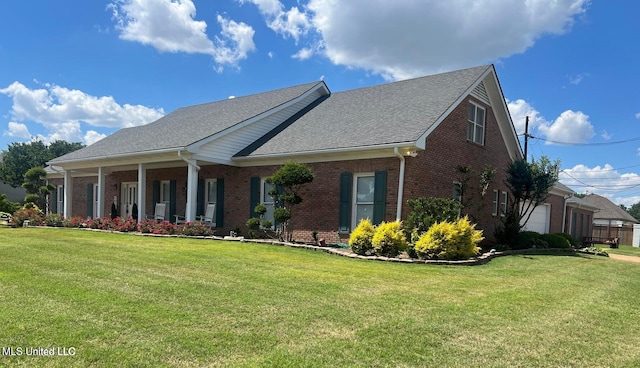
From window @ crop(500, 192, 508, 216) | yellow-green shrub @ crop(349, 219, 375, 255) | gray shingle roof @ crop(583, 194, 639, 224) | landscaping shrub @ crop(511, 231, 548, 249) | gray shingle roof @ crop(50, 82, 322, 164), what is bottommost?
gray shingle roof @ crop(583, 194, 639, 224)

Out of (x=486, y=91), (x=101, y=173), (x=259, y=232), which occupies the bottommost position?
(x=259, y=232)

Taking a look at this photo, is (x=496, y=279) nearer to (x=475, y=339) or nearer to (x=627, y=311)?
(x=627, y=311)

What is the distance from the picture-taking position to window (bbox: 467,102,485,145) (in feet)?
49.9

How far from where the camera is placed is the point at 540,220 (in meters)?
22.6

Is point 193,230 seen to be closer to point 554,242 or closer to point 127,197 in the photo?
point 127,197

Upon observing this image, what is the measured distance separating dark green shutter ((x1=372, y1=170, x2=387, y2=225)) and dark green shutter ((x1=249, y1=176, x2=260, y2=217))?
4760 millimetres

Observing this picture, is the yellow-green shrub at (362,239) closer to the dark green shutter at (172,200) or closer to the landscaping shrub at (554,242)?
the landscaping shrub at (554,242)

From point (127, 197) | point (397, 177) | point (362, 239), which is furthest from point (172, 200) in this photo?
point (362, 239)

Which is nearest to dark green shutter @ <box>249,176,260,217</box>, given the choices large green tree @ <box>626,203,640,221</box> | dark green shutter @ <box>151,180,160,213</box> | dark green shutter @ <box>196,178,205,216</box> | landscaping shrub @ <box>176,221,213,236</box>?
landscaping shrub @ <box>176,221,213,236</box>

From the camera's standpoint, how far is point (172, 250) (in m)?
9.41

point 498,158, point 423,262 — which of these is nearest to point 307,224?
point 423,262

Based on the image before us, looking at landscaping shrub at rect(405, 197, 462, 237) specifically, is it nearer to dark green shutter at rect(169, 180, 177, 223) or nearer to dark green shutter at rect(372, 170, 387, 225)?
dark green shutter at rect(372, 170, 387, 225)

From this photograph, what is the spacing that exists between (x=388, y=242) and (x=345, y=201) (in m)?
3.18

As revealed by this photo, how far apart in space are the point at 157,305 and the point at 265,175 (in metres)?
10.6
